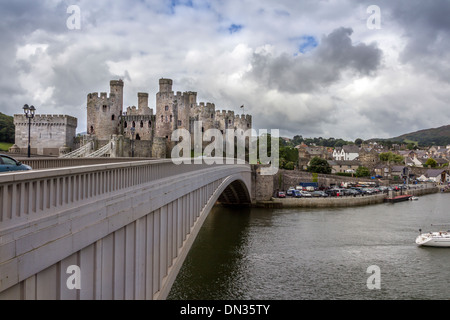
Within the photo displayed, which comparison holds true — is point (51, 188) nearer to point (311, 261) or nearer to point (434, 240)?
point (311, 261)

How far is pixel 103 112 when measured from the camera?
44.5 m

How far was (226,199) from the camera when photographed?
4384 cm

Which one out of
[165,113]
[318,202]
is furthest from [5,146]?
[318,202]

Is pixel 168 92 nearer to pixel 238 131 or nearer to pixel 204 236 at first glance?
pixel 238 131

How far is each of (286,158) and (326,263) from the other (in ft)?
170

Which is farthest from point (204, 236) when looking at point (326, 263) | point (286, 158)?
point (286, 158)

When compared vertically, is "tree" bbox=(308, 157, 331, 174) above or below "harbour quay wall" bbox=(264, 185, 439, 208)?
above

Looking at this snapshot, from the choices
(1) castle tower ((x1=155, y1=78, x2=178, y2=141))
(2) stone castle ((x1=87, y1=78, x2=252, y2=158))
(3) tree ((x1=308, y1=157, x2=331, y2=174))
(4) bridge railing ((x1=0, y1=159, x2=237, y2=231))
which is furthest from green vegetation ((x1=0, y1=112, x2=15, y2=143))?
(4) bridge railing ((x1=0, y1=159, x2=237, y2=231))

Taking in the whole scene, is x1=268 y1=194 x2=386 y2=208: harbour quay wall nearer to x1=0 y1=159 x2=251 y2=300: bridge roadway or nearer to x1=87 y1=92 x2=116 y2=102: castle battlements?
x1=87 y1=92 x2=116 y2=102: castle battlements

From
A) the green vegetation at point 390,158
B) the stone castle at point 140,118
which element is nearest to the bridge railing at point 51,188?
the stone castle at point 140,118

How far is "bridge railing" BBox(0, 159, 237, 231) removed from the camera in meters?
3.76

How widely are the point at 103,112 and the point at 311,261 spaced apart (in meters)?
32.5

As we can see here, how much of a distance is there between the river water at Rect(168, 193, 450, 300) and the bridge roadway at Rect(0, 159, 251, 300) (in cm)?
792
